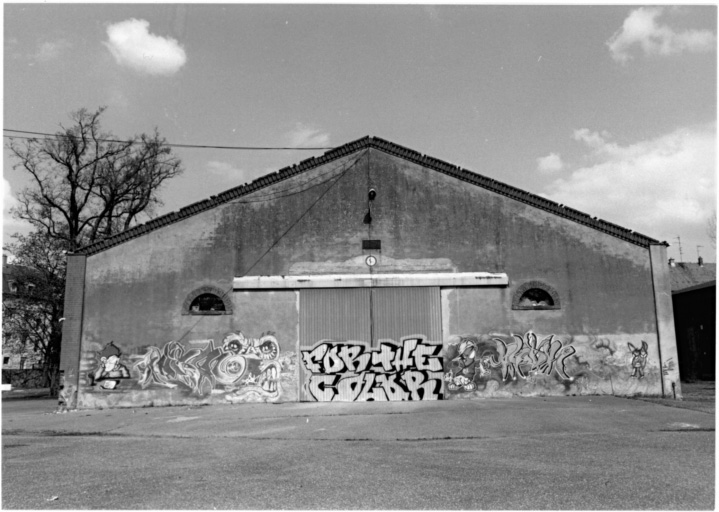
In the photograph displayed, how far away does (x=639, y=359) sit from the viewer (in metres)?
17.7

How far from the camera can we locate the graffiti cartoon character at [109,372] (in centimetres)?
1742

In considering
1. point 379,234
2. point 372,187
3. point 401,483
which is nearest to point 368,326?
point 379,234

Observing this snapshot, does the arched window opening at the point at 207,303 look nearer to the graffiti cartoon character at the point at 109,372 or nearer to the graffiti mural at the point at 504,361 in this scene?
the graffiti cartoon character at the point at 109,372

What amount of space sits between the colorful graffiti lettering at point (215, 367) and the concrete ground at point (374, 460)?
2757 mm

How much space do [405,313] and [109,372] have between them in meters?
8.83

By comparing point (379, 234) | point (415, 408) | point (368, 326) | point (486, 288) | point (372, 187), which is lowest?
point (415, 408)

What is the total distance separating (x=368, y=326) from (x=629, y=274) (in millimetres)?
8047

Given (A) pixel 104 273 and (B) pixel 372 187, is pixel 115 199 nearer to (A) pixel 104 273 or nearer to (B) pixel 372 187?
(A) pixel 104 273

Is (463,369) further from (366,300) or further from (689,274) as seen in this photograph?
(689,274)

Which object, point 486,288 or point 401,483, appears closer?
point 401,483

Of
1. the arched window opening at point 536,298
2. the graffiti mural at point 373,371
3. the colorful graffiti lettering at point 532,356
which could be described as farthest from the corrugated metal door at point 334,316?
the arched window opening at point 536,298

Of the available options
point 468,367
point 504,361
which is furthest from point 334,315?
point 504,361

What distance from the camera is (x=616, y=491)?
Result: 6.33 meters

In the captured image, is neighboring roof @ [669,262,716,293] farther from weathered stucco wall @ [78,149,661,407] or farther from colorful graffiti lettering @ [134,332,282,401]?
colorful graffiti lettering @ [134,332,282,401]
